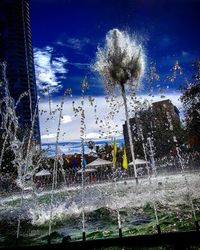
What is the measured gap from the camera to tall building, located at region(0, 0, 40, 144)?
124 meters

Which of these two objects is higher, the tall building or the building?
the tall building

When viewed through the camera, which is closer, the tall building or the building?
the building

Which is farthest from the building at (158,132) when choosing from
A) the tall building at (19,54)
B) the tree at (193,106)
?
the tall building at (19,54)

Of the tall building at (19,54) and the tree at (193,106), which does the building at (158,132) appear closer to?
the tree at (193,106)

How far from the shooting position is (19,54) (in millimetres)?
132750

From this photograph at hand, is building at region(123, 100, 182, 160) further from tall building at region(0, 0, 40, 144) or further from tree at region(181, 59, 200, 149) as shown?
tall building at region(0, 0, 40, 144)

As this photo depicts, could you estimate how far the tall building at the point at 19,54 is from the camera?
→ 124 m

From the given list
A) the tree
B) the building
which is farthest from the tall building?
the tree

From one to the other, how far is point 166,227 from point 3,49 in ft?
445

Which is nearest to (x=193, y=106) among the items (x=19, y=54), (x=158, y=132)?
(x=158, y=132)

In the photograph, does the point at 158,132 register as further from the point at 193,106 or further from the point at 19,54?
the point at 19,54

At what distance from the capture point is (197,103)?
148 feet

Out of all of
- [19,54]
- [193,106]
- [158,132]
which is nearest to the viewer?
[193,106]

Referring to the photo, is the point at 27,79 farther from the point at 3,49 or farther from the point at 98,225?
the point at 98,225
